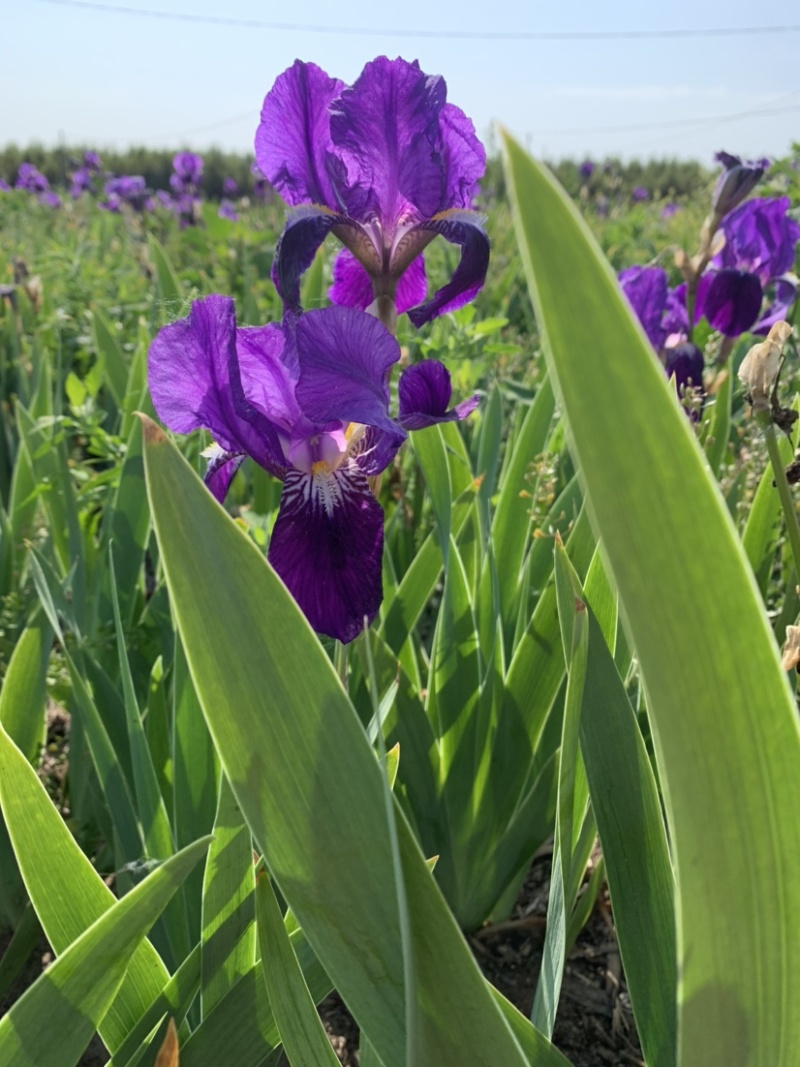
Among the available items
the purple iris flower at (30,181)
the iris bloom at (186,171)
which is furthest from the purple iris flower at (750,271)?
the purple iris flower at (30,181)

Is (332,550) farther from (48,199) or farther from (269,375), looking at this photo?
(48,199)

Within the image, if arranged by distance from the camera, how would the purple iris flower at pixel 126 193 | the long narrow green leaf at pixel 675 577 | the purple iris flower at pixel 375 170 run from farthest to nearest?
the purple iris flower at pixel 126 193
the purple iris flower at pixel 375 170
the long narrow green leaf at pixel 675 577

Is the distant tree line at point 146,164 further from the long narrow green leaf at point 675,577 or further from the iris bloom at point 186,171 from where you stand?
the long narrow green leaf at point 675,577

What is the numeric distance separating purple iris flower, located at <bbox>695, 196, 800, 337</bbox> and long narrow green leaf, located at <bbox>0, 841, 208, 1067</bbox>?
1870mm

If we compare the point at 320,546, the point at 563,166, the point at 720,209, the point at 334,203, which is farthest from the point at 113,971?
the point at 563,166

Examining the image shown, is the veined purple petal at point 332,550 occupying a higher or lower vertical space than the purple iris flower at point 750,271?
lower

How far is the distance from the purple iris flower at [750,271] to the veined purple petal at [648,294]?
4.9 inches

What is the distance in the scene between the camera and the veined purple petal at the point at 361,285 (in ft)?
3.45

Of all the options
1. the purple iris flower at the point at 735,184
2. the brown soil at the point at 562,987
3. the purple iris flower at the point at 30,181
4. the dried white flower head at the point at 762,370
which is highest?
the purple iris flower at the point at 30,181

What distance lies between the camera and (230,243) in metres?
4.81

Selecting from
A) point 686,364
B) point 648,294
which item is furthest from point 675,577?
point 648,294

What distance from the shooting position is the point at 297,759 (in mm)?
585

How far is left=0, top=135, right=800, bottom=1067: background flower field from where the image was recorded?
45 centimetres

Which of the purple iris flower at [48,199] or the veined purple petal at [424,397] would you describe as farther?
the purple iris flower at [48,199]
